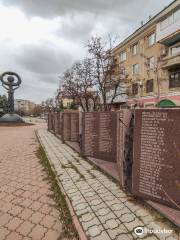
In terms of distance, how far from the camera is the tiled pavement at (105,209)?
2793 millimetres

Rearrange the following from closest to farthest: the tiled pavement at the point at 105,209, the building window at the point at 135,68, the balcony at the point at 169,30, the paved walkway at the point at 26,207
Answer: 1. the tiled pavement at the point at 105,209
2. the paved walkway at the point at 26,207
3. the balcony at the point at 169,30
4. the building window at the point at 135,68

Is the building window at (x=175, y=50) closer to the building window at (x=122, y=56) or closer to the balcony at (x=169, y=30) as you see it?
the balcony at (x=169, y=30)

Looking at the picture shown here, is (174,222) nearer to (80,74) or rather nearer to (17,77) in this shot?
(80,74)

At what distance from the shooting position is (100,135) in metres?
6.17

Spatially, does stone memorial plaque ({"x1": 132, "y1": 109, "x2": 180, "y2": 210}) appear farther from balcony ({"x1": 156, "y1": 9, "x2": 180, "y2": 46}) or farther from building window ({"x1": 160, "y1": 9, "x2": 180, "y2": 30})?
building window ({"x1": 160, "y1": 9, "x2": 180, "y2": 30})

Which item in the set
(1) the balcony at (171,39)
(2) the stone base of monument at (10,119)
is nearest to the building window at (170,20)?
(1) the balcony at (171,39)

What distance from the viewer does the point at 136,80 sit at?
25.1 metres

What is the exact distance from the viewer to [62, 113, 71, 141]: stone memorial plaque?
10.6 meters

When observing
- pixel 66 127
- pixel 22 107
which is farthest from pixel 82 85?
pixel 22 107

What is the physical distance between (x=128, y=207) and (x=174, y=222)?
803 mm

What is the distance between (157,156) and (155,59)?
887 inches

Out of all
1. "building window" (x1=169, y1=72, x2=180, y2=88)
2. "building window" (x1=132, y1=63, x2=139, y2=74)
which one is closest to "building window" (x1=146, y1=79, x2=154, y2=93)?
"building window" (x1=169, y1=72, x2=180, y2=88)

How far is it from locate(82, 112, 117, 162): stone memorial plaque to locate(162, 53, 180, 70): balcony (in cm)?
1622

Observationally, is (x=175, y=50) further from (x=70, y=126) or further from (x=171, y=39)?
(x=70, y=126)
